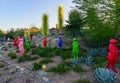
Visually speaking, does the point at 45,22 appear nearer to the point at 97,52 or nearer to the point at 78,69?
the point at 97,52

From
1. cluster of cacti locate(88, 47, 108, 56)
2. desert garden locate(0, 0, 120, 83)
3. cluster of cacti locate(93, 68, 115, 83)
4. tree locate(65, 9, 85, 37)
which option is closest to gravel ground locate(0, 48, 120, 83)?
desert garden locate(0, 0, 120, 83)

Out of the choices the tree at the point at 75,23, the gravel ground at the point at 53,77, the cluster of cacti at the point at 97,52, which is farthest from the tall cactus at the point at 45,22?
the gravel ground at the point at 53,77

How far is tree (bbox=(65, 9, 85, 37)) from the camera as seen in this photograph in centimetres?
2066

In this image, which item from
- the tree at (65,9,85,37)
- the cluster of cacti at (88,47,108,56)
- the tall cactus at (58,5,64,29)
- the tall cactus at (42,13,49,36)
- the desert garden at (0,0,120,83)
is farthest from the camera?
the tall cactus at (58,5,64,29)

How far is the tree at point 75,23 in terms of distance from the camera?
813 inches

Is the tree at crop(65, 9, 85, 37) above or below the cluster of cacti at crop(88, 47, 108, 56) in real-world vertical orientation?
above

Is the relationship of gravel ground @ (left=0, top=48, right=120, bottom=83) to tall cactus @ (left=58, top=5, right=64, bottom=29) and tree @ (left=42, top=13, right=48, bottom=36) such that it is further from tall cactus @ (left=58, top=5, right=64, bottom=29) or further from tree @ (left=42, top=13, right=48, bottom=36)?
tall cactus @ (left=58, top=5, right=64, bottom=29)

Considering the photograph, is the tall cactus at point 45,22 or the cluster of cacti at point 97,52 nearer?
the cluster of cacti at point 97,52

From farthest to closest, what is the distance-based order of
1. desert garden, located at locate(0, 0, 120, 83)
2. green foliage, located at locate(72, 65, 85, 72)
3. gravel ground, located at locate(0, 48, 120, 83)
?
green foliage, located at locate(72, 65, 85, 72)
desert garden, located at locate(0, 0, 120, 83)
gravel ground, located at locate(0, 48, 120, 83)

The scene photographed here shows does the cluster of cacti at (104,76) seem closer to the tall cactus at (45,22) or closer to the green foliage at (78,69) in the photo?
the green foliage at (78,69)

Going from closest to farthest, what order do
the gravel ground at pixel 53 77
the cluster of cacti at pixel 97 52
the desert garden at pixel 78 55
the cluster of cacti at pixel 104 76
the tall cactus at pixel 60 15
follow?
the cluster of cacti at pixel 104 76 < the gravel ground at pixel 53 77 < the desert garden at pixel 78 55 < the cluster of cacti at pixel 97 52 < the tall cactus at pixel 60 15

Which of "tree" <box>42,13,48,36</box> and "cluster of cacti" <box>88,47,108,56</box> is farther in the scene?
"tree" <box>42,13,48,36</box>

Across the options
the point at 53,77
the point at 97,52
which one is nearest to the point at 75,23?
the point at 97,52

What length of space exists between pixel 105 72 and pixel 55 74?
2.50 m
